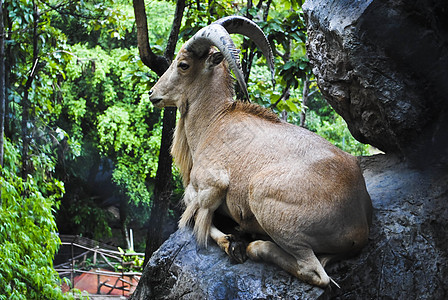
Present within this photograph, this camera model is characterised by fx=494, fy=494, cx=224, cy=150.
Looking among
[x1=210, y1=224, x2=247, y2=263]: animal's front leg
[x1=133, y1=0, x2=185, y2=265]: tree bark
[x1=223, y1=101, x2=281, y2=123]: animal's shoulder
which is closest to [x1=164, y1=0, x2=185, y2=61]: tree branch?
[x1=133, y1=0, x2=185, y2=265]: tree bark

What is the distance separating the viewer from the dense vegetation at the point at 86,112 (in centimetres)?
617

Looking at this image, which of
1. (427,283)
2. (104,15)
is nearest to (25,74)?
(104,15)

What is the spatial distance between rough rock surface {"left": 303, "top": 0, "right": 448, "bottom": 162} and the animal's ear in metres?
0.96

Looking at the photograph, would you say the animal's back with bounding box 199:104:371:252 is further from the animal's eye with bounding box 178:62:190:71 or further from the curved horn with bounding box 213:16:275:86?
the curved horn with bounding box 213:16:275:86

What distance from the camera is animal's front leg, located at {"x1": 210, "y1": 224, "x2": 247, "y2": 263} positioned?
147 inches

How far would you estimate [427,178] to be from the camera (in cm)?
412

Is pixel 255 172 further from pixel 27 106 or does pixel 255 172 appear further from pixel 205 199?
pixel 27 106

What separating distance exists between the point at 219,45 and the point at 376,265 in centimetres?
206

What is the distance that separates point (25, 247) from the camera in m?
5.71

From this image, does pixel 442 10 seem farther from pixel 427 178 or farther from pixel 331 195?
pixel 331 195

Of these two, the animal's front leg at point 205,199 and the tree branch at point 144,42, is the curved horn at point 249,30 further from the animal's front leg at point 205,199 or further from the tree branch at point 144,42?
the tree branch at point 144,42

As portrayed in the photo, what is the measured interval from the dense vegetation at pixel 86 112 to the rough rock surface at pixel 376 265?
2.21 m

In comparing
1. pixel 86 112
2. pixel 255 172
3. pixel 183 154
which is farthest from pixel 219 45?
pixel 86 112

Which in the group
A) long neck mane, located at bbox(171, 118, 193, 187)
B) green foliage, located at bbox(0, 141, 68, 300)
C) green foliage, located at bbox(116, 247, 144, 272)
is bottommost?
green foliage, located at bbox(116, 247, 144, 272)
